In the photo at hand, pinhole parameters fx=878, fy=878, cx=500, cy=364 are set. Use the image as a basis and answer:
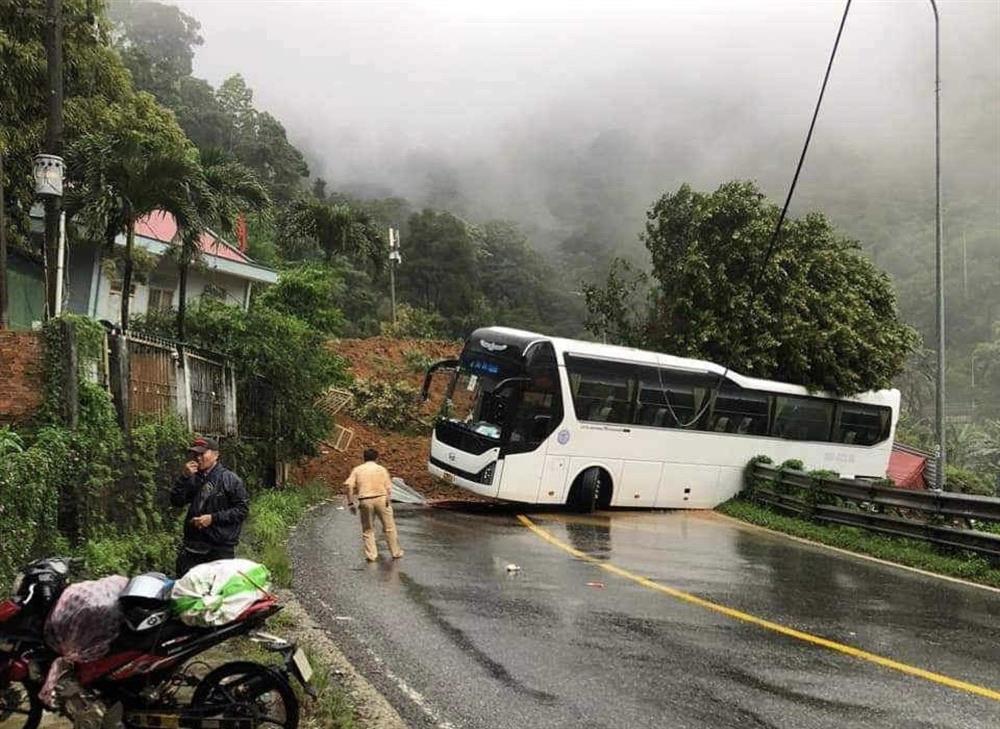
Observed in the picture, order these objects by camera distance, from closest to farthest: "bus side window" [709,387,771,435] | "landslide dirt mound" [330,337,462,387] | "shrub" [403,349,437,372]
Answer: "bus side window" [709,387,771,435] → "landslide dirt mound" [330,337,462,387] → "shrub" [403,349,437,372]

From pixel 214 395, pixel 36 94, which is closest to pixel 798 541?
pixel 214 395

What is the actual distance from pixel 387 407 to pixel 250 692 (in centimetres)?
2461

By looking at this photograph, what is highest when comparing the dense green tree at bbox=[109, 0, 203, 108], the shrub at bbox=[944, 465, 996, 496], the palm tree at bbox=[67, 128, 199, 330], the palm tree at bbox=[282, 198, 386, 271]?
the dense green tree at bbox=[109, 0, 203, 108]

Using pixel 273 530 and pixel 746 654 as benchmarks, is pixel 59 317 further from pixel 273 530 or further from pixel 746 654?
pixel 746 654

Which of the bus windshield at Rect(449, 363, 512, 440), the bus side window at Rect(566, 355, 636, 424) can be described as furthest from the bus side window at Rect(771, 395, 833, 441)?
the bus windshield at Rect(449, 363, 512, 440)

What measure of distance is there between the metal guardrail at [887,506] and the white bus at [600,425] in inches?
58.4

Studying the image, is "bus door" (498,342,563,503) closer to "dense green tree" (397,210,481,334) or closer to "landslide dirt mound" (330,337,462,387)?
"landslide dirt mound" (330,337,462,387)

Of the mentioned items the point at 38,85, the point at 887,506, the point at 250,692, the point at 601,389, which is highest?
the point at 38,85

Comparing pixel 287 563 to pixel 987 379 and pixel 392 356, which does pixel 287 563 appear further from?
pixel 987 379

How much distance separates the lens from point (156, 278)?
2458 centimetres

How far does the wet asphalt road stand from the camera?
565cm

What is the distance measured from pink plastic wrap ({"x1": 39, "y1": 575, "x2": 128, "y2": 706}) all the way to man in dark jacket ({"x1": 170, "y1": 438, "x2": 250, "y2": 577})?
188 centimetres

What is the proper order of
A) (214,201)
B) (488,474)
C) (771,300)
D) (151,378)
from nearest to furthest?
1. (151,378)
2. (214,201)
3. (488,474)
4. (771,300)

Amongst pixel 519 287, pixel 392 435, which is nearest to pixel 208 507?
pixel 392 435
